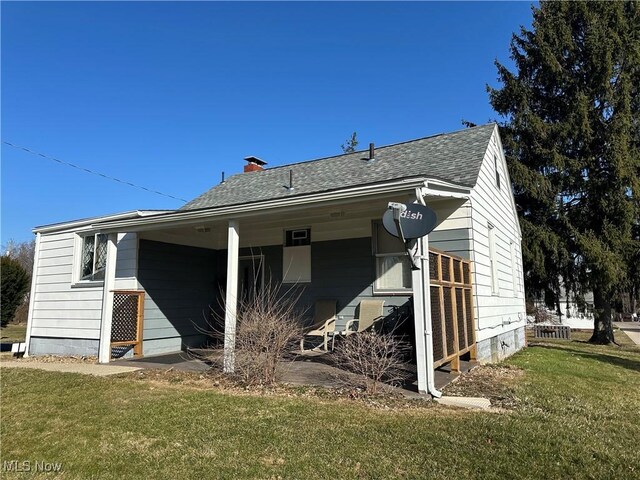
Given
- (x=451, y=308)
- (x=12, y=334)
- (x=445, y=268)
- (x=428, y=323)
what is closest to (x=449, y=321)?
(x=451, y=308)

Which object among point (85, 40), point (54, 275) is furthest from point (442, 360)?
point (85, 40)

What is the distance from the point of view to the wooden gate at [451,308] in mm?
5629

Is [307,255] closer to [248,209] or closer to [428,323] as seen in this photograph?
Answer: [248,209]

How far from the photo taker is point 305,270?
31.1ft

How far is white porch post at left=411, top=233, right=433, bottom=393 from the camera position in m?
5.14

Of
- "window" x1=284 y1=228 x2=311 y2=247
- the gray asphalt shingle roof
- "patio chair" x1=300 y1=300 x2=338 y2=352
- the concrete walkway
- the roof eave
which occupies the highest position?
the gray asphalt shingle roof

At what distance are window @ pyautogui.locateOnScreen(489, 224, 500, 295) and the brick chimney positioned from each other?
8279 millimetres

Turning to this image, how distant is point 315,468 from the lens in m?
3.17

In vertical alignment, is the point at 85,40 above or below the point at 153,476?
above

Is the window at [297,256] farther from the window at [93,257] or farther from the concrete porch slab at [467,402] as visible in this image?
the concrete porch slab at [467,402]

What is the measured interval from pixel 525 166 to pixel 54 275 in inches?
611

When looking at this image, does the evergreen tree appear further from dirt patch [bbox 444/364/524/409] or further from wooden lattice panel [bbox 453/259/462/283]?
wooden lattice panel [bbox 453/259/462/283]

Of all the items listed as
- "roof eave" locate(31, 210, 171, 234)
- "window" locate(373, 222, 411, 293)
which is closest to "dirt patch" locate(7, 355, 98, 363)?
"roof eave" locate(31, 210, 171, 234)

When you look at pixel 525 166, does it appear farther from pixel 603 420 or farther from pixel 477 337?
pixel 603 420
